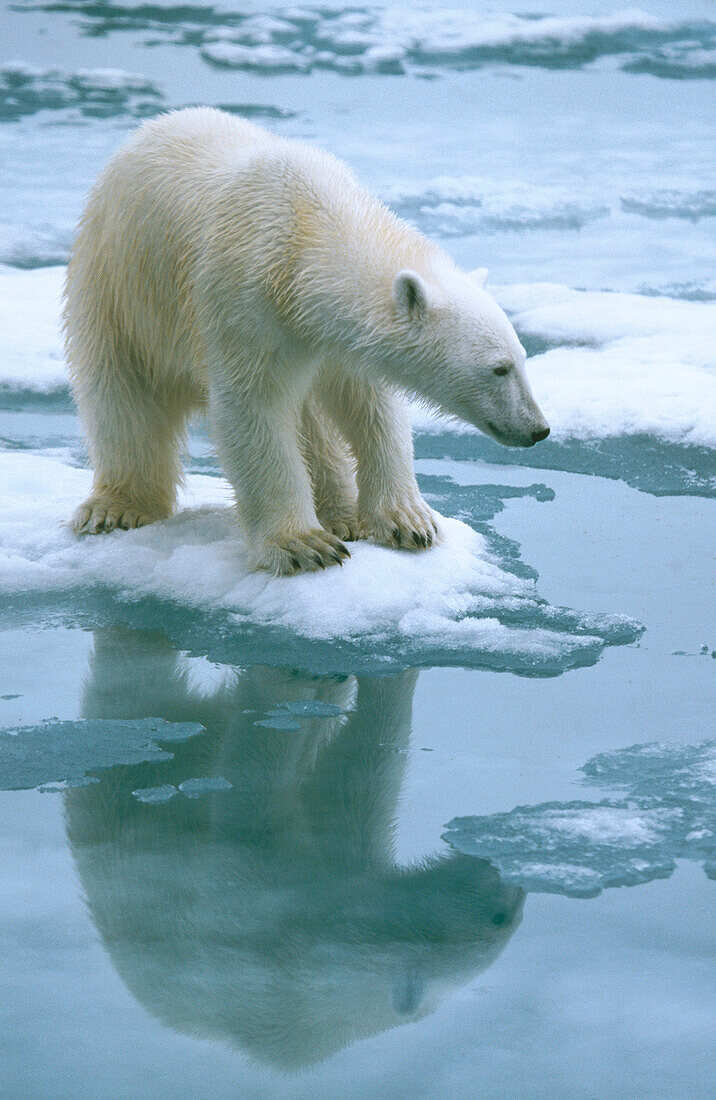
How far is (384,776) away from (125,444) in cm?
167

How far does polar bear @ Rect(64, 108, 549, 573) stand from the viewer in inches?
128

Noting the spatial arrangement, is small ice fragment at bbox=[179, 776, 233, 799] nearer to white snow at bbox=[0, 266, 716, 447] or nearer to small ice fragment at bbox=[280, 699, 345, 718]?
small ice fragment at bbox=[280, 699, 345, 718]

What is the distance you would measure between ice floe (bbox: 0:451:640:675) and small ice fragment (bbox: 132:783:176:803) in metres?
0.67

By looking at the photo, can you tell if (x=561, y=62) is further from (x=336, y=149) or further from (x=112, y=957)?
(x=112, y=957)

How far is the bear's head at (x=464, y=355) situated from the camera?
10.5 ft

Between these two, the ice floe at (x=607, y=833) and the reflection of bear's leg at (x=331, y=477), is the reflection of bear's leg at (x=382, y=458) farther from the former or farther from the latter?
the ice floe at (x=607, y=833)

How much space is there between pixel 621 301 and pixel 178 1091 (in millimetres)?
5792

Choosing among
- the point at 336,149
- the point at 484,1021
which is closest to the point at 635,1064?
the point at 484,1021

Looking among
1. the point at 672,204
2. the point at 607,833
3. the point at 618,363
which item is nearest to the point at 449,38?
the point at 672,204

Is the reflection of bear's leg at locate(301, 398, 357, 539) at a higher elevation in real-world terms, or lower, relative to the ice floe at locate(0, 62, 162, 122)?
higher

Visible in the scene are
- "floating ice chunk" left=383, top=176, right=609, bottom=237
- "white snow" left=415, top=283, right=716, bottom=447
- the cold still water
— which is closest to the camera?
the cold still water

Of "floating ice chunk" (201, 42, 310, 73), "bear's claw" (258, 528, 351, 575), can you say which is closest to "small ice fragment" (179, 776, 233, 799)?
"bear's claw" (258, 528, 351, 575)

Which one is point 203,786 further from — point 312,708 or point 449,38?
point 449,38

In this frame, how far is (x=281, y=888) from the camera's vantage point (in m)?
2.22
